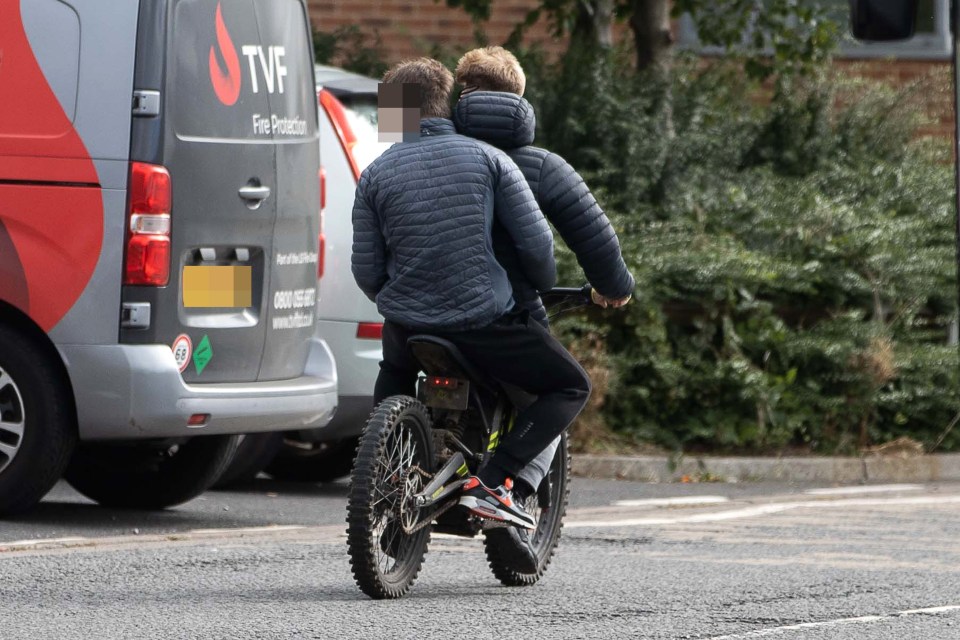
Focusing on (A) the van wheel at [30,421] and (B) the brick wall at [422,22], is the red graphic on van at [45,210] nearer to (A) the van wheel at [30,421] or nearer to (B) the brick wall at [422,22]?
(A) the van wheel at [30,421]

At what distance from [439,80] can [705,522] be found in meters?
3.43

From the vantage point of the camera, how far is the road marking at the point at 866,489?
34.4 feet

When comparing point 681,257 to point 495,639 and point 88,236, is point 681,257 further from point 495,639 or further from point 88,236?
point 495,639

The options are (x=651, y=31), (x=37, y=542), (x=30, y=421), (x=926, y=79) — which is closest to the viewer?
(x=37, y=542)

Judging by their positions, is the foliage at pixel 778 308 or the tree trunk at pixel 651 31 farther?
the tree trunk at pixel 651 31

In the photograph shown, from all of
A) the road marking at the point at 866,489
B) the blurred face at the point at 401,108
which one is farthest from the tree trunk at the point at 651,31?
the blurred face at the point at 401,108

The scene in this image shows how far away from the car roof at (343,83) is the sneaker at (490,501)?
368cm

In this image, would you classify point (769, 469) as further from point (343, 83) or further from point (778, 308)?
point (343, 83)

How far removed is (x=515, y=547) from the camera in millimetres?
6320

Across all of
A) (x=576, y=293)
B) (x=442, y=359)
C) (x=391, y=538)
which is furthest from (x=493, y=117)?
(x=391, y=538)

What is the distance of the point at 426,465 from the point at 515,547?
481mm

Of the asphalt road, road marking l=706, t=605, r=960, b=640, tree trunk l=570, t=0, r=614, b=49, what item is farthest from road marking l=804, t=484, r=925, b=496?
tree trunk l=570, t=0, r=614, b=49

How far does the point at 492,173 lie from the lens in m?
5.97

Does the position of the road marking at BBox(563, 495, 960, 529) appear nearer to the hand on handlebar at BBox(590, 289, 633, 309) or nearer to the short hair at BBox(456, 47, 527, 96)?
the hand on handlebar at BBox(590, 289, 633, 309)
